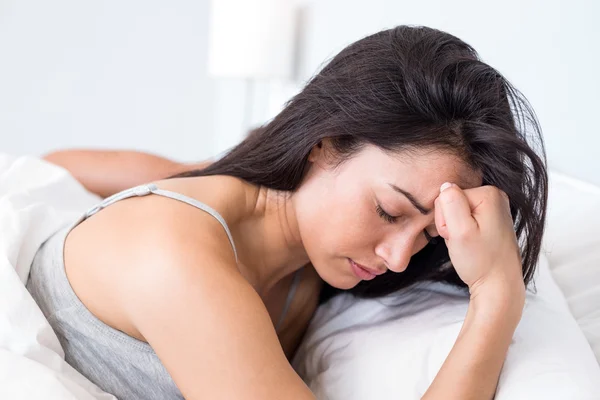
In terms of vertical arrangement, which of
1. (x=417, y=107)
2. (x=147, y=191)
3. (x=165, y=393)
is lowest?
(x=165, y=393)

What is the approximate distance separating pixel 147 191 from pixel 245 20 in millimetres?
1811

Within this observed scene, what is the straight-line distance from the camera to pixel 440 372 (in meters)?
0.97

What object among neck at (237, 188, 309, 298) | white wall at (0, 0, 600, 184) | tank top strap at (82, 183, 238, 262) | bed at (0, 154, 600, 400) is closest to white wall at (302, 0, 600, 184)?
bed at (0, 154, 600, 400)

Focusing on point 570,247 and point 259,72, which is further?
point 259,72

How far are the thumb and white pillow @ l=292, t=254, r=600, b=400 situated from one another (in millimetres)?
166

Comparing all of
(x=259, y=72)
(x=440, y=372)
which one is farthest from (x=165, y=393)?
(x=259, y=72)

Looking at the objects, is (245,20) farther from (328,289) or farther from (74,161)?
(328,289)

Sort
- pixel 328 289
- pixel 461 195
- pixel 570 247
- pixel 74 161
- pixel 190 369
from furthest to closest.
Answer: pixel 74 161 < pixel 328 289 < pixel 570 247 < pixel 461 195 < pixel 190 369

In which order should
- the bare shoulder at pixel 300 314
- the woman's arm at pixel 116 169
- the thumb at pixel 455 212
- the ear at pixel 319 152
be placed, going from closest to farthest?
the thumb at pixel 455 212 → the ear at pixel 319 152 → the bare shoulder at pixel 300 314 → the woman's arm at pixel 116 169

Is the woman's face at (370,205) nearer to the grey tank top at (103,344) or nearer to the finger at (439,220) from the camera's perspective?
the finger at (439,220)

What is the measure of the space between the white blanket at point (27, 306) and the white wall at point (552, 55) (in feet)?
3.41

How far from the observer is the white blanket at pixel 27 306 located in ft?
3.13

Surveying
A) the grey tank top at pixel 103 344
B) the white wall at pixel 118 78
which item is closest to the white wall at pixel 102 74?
the white wall at pixel 118 78

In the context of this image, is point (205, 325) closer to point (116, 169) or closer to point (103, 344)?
point (103, 344)
